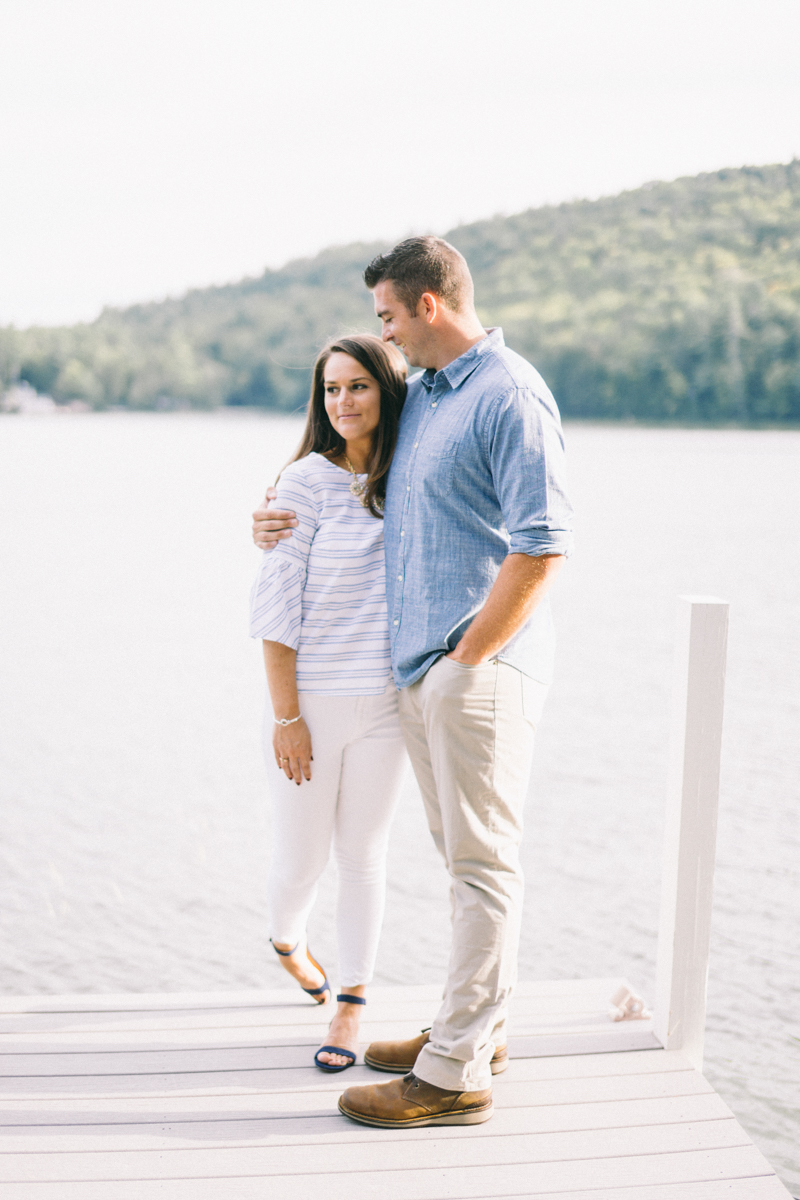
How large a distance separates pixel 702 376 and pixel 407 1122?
1280 inches

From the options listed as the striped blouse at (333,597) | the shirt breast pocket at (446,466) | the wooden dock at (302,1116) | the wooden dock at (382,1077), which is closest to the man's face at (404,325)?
the shirt breast pocket at (446,466)

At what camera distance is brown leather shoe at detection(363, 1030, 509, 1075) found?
208 cm

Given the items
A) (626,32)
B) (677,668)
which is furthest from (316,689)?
(626,32)

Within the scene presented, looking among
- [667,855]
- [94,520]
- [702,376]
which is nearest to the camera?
[667,855]

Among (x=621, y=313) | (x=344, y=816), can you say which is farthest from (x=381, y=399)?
(x=621, y=313)

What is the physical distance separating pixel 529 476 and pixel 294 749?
0.74m

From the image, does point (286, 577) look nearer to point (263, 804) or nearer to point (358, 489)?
point (358, 489)

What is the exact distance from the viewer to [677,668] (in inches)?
84.8

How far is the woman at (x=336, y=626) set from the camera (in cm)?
207

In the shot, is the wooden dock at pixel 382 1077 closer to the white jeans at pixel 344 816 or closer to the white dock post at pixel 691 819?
the white dock post at pixel 691 819

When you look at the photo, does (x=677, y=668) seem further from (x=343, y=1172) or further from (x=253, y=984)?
(x=253, y=984)

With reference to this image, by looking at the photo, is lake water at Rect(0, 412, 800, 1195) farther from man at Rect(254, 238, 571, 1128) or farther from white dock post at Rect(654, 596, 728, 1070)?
man at Rect(254, 238, 571, 1128)

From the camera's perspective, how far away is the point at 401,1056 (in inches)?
82.4

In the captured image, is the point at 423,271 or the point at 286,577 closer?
the point at 423,271
